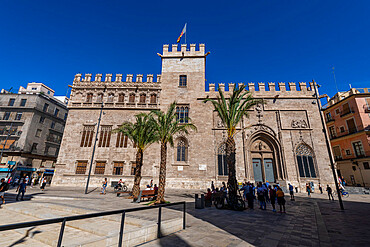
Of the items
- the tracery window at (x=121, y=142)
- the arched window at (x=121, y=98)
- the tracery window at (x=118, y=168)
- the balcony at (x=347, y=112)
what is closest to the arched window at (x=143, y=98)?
the arched window at (x=121, y=98)

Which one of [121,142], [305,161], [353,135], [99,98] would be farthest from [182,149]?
[353,135]

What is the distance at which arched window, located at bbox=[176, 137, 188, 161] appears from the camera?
22672 millimetres

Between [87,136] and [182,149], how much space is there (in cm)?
1317

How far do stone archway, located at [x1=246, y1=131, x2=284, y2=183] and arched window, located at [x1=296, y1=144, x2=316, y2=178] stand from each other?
7.88 ft

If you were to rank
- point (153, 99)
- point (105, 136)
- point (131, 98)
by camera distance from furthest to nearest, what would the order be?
point (131, 98), point (153, 99), point (105, 136)

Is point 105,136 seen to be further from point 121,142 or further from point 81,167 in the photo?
point 81,167

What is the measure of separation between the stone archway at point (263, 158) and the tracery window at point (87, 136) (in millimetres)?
21076

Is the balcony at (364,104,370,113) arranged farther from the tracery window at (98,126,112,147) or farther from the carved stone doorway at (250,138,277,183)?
the tracery window at (98,126,112,147)

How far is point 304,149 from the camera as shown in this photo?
871 inches

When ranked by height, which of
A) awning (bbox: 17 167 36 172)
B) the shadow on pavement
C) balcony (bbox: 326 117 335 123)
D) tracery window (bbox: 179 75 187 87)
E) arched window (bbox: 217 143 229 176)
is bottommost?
the shadow on pavement

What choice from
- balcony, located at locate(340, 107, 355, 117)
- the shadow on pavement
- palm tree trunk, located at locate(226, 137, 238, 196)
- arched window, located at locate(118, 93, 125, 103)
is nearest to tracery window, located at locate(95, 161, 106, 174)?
arched window, located at locate(118, 93, 125, 103)

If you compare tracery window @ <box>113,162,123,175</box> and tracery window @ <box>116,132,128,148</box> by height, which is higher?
tracery window @ <box>116,132,128,148</box>

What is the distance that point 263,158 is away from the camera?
22.6 meters

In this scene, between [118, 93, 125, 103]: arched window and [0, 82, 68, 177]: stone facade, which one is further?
[0, 82, 68, 177]: stone facade
